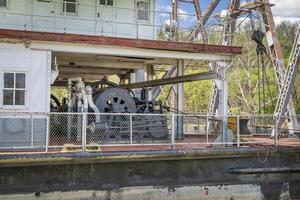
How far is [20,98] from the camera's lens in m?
14.9

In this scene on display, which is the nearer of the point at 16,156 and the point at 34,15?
the point at 16,156

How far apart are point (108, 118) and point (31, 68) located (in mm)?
3512

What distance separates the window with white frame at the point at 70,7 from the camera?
18177 millimetres

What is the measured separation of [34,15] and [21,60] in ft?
7.59

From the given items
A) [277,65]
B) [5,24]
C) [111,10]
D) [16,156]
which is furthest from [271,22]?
[16,156]

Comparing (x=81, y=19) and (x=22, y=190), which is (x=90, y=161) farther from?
(x=81, y=19)

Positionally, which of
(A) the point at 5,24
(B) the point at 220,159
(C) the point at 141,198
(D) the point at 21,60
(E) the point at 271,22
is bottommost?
(C) the point at 141,198

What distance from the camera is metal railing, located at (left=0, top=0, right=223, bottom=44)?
1720 cm

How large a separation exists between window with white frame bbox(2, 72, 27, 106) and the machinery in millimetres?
1636

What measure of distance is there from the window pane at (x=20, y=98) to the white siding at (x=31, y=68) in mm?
146

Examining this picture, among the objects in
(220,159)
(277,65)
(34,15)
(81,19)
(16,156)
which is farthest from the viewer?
(277,65)

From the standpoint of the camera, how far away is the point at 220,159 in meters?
15.3

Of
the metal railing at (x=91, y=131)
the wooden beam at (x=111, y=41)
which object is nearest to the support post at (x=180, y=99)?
the metal railing at (x=91, y=131)

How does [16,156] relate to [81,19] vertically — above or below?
below
